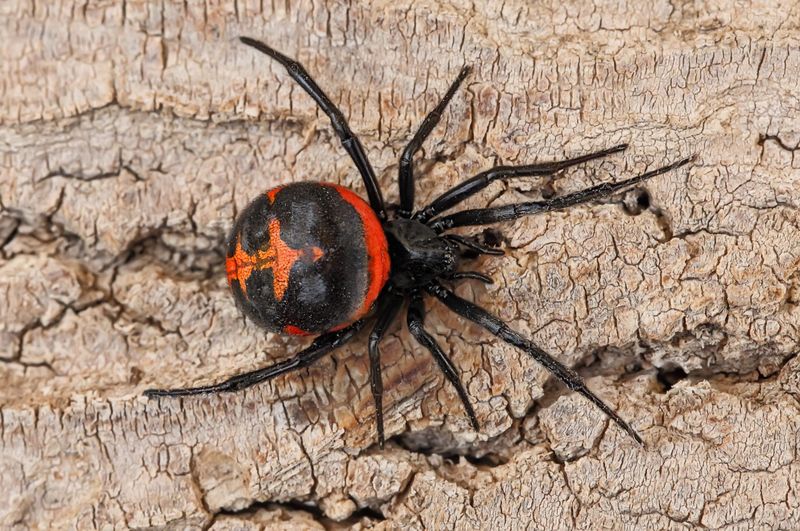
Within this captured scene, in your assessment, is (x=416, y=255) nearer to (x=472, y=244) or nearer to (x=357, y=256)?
(x=472, y=244)

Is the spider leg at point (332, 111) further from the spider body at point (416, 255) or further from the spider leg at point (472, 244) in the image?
the spider leg at point (472, 244)

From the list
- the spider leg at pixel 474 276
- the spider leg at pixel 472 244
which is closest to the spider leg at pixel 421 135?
the spider leg at pixel 472 244

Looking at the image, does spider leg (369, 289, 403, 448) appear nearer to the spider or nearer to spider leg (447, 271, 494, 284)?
the spider

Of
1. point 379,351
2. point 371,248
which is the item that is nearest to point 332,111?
point 371,248

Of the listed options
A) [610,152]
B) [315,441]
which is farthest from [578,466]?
[610,152]

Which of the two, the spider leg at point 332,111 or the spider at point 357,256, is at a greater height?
the spider leg at point 332,111

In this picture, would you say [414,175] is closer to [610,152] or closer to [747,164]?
[610,152]
